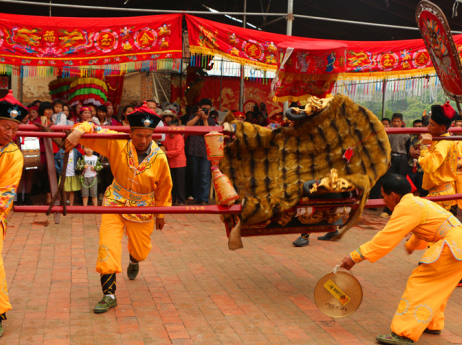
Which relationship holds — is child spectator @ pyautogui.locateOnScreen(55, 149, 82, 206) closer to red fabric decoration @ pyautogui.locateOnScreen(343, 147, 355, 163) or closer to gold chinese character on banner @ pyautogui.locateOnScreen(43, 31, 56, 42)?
gold chinese character on banner @ pyautogui.locateOnScreen(43, 31, 56, 42)

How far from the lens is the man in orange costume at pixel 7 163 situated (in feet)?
12.3

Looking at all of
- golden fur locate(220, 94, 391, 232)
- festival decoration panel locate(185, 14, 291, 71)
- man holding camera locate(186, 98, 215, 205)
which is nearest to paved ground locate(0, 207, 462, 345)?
golden fur locate(220, 94, 391, 232)

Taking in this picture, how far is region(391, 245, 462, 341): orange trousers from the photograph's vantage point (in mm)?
3738

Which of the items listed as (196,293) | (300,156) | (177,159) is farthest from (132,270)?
(177,159)

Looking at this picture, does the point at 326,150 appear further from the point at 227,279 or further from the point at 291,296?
the point at 227,279

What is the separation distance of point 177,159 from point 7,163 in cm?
529

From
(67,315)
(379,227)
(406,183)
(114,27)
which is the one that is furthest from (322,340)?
(114,27)

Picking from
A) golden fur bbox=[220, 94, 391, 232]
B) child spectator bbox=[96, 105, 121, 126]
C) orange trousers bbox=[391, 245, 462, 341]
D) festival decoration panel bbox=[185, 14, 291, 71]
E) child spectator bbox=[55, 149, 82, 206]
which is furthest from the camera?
child spectator bbox=[96, 105, 121, 126]

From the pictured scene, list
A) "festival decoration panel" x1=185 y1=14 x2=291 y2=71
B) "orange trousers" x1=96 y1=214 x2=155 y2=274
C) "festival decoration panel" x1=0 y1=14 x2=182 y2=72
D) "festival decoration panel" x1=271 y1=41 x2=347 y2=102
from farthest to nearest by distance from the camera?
1. "festival decoration panel" x1=185 y1=14 x2=291 y2=71
2. "festival decoration panel" x1=0 y1=14 x2=182 y2=72
3. "festival decoration panel" x1=271 y1=41 x2=347 y2=102
4. "orange trousers" x1=96 y1=214 x2=155 y2=274

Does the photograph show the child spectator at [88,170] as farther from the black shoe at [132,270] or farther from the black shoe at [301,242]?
the black shoe at [301,242]

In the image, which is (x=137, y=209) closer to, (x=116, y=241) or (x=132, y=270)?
(x=116, y=241)

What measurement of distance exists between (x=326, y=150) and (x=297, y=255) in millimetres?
2446

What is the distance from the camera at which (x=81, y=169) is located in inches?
326

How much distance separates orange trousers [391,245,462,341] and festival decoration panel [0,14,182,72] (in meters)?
5.14
